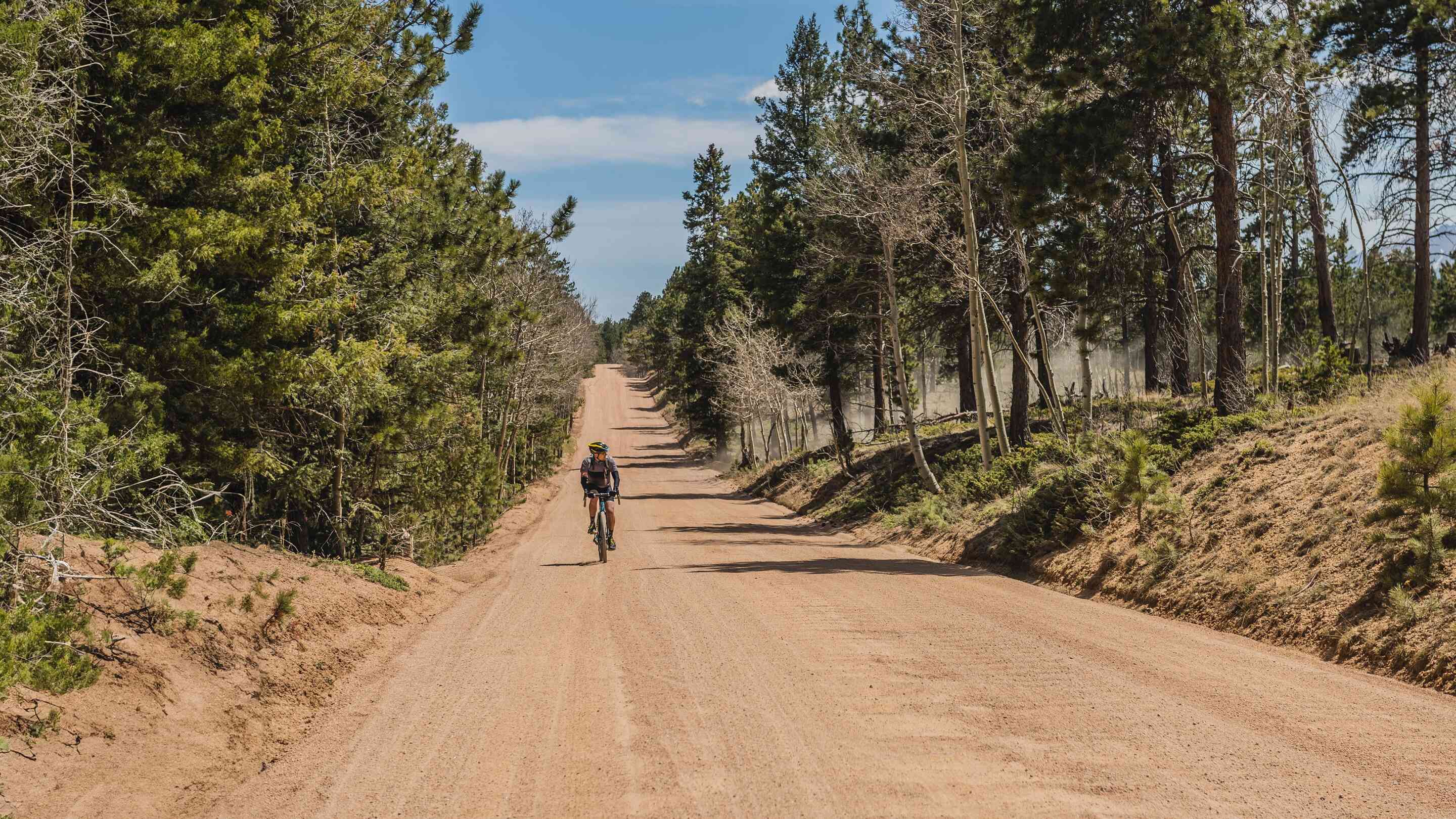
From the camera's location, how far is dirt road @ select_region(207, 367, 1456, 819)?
5000 mm

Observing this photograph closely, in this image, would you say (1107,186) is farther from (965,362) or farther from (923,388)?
(923,388)

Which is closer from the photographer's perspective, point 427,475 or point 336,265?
point 336,265

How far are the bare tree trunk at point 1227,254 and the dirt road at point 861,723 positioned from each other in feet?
20.6

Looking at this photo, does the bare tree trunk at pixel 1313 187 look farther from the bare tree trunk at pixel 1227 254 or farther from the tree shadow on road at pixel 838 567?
the tree shadow on road at pixel 838 567

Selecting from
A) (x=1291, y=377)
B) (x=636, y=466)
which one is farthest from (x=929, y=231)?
(x=636, y=466)

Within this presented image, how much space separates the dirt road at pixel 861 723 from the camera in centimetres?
500

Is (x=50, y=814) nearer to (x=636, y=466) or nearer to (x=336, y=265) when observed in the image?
(x=336, y=265)

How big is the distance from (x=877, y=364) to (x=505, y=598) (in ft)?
81.0

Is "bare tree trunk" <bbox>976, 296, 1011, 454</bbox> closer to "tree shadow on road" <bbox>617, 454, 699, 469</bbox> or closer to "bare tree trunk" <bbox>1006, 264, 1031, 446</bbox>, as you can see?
"bare tree trunk" <bbox>1006, 264, 1031, 446</bbox>

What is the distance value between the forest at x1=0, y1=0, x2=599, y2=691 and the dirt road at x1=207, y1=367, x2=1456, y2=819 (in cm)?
215

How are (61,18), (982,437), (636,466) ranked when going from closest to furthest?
1. (61,18)
2. (982,437)
3. (636,466)

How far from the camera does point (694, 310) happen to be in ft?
188

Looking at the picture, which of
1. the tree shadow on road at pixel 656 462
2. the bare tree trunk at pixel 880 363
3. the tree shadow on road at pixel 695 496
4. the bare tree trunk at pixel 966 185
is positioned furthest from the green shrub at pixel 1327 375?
the tree shadow on road at pixel 656 462

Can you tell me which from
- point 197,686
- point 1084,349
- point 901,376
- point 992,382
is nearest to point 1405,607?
point 197,686
